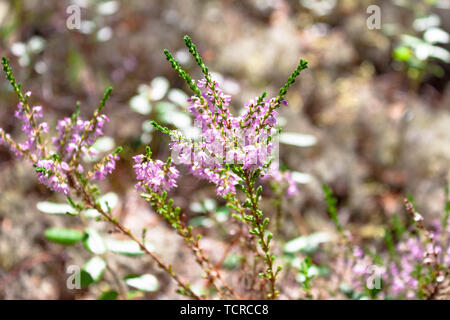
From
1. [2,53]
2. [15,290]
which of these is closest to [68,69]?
[2,53]

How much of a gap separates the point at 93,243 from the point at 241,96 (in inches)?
78.5

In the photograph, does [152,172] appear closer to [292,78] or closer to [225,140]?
[225,140]

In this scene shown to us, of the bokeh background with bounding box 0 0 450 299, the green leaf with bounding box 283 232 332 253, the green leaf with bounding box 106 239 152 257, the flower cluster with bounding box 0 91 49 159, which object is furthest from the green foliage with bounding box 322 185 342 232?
the flower cluster with bounding box 0 91 49 159

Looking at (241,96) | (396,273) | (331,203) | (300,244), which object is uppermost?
(241,96)

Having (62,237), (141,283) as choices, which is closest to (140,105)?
(62,237)

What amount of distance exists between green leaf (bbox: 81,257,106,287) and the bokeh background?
0.63 m

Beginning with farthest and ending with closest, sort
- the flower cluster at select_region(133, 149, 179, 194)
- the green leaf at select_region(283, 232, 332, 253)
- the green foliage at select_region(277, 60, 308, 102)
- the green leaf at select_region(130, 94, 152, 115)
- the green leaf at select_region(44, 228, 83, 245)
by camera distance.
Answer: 1. the green leaf at select_region(130, 94, 152, 115)
2. the green leaf at select_region(283, 232, 332, 253)
3. the green leaf at select_region(44, 228, 83, 245)
4. the flower cluster at select_region(133, 149, 179, 194)
5. the green foliage at select_region(277, 60, 308, 102)

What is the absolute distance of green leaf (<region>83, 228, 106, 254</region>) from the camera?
1660 mm

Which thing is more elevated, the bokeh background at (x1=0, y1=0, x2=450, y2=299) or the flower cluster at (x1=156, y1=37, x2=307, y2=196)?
the bokeh background at (x1=0, y1=0, x2=450, y2=299)

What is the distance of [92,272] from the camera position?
164 cm

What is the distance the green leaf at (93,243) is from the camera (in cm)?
166

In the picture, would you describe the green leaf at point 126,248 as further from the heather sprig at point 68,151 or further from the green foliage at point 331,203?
the green foliage at point 331,203

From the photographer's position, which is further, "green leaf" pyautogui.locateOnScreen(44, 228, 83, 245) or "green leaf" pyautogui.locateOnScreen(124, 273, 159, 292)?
"green leaf" pyautogui.locateOnScreen(44, 228, 83, 245)

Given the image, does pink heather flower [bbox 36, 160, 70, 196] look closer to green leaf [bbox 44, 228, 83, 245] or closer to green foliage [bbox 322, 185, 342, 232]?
green leaf [bbox 44, 228, 83, 245]
